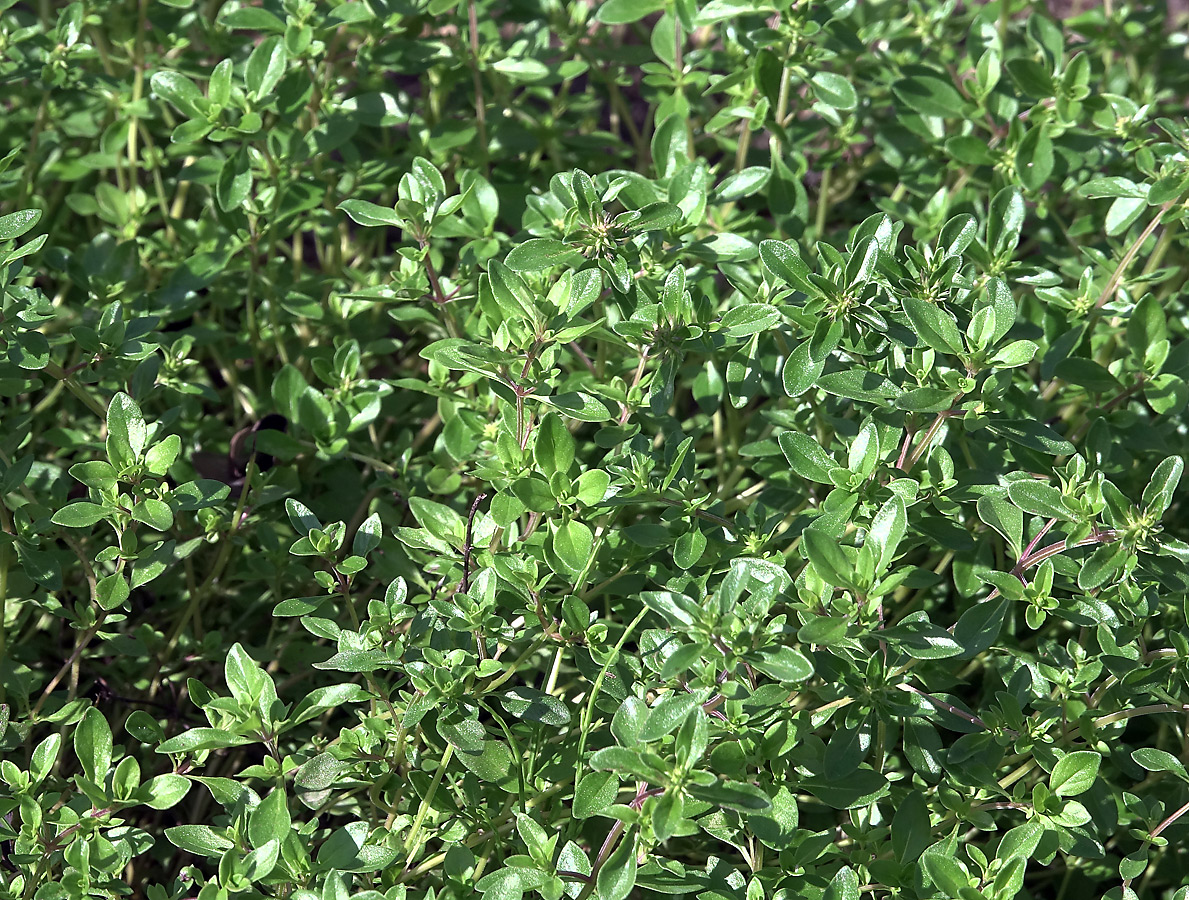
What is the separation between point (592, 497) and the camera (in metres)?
1.46

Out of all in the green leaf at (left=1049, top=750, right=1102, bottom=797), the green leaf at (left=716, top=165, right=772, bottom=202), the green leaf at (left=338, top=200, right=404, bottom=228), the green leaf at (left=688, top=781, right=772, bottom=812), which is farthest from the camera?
the green leaf at (left=716, top=165, right=772, bottom=202)

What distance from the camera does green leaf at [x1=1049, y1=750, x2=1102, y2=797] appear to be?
1.45 m

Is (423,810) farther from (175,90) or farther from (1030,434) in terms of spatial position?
(175,90)


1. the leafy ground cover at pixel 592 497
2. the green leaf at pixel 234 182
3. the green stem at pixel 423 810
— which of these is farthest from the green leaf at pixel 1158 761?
the green leaf at pixel 234 182

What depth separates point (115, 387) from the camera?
74.8 inches

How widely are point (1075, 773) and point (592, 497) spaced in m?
0.73

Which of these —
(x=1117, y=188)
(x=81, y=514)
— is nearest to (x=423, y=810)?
(x=81, y=514)

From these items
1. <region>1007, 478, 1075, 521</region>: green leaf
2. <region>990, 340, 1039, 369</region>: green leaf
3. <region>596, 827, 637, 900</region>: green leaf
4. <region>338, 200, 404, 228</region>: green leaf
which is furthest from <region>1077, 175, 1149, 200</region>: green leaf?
<region>596, 827, 637, 900</region>: green leaf

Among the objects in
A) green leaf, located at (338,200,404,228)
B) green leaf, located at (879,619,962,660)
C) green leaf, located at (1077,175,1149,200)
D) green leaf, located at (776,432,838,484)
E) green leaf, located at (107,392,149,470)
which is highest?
green leaf, located at (338,200,404,228)

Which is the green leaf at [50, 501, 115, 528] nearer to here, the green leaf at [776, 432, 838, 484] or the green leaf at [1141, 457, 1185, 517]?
the green leaf at [776, 432, 838, 484]

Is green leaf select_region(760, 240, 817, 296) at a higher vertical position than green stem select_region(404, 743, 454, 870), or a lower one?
higher

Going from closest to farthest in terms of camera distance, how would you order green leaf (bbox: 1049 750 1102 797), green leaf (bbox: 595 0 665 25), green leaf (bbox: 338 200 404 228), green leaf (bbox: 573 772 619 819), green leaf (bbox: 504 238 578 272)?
green leaf (bbox: 573 772 619 819) < green leaf (bbox: 1049 750 1102 797) < green leaf (bbox: 504 238 578 272) < green leaf (bbox: 338 200 404 228) < green leaf (bbox: 595 0 665 25)

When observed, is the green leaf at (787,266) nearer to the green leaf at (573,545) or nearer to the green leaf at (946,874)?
the green leaf at (573,545)

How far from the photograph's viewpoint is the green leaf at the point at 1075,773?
1447 millimetres
